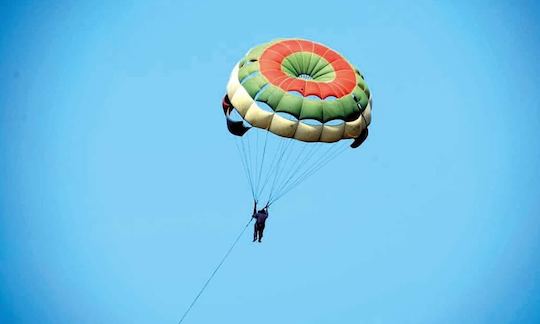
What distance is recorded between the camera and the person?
21.7 meters

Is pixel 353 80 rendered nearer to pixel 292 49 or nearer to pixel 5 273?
pixel 292 49

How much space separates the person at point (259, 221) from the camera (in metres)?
21.7

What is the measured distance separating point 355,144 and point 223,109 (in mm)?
4968

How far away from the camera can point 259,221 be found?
858 inches

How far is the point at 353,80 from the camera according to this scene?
2306 cm

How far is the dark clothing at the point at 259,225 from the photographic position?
21719 millimetres

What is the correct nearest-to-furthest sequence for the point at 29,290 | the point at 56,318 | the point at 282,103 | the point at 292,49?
the point at 282,103
the point at 292,49
the point at 56,318
the point at 29,290

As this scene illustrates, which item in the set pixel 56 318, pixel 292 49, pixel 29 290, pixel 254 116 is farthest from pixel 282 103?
pixel 29 290

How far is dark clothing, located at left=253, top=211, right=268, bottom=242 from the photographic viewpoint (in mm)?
21719

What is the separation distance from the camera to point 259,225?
2186cm

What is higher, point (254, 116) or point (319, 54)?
point (319, 54)

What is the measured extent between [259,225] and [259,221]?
158 millimetres

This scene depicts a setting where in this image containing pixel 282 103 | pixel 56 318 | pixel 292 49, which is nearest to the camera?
pixel 282 103

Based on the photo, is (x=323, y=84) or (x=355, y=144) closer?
(x=323, y=84)
